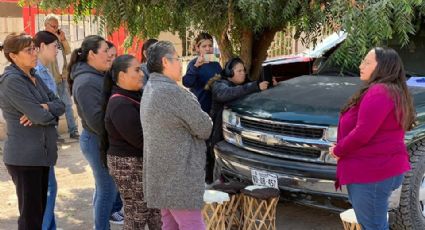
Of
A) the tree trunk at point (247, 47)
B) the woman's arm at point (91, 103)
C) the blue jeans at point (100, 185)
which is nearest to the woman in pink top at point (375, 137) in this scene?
the woman's arm at point (91, 103)

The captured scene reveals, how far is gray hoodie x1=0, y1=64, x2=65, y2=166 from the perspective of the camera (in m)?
3.80

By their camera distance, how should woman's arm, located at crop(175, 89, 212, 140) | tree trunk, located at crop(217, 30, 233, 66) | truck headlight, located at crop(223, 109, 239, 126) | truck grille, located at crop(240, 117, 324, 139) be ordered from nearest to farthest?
1. woman's arm, located at crop(175, 89, 212, 140)
2. truck grille, located at crop(240, 117, 324, 139)
3. truck headlight, located at crop(223, 109, 239, 126)
4. tree trunk, located at crop(217, 30, 233, 66)

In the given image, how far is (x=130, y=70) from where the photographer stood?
371 cm

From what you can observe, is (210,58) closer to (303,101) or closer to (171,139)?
(303,101)

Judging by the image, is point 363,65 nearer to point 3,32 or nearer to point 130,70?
point 130,70

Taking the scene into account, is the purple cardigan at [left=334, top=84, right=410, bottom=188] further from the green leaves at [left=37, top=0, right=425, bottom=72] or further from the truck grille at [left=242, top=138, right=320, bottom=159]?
the green leaves at [left=37, top=0, right=425, bottom=72]

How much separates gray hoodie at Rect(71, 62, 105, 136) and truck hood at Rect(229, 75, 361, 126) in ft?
4.55

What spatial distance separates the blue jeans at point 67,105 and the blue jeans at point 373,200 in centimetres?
602

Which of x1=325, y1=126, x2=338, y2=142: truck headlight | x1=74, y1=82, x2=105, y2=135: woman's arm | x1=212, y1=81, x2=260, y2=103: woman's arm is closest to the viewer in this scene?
x1=74, y1=82, x2=105, y2=135: woman's arm

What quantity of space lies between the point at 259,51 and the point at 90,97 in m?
3.12

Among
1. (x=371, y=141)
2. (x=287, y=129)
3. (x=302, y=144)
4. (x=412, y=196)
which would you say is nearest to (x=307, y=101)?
(x=287, y=129)

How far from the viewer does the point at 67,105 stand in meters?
8.69

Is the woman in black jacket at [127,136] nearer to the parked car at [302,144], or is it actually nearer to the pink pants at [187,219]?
the pink pants at [187,219]

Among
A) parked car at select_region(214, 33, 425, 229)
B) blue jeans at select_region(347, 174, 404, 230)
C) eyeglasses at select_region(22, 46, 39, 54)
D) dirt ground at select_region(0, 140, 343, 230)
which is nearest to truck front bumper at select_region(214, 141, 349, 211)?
parked car at select_region(214, 33, 425, 229)
